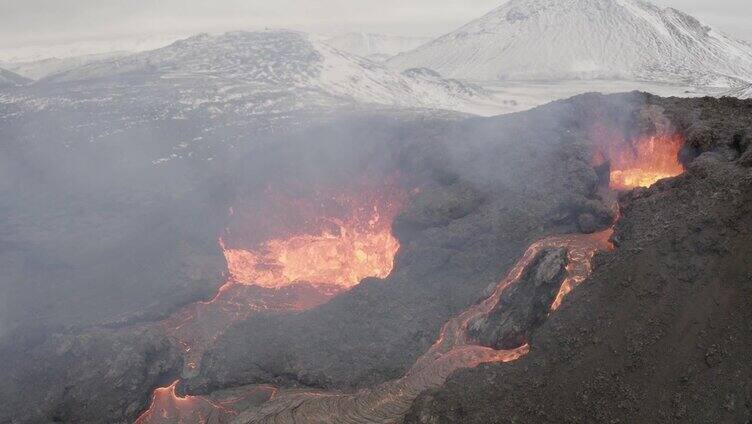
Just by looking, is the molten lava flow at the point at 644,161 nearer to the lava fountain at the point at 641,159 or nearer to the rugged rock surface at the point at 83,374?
the lava fountain at the point at 641,159

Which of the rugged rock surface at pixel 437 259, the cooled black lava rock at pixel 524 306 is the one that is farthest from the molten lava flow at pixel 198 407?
the cooled black lava rock at pixel 524 306

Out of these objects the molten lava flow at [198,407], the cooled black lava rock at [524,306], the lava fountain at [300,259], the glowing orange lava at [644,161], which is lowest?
the molten lava flow at [198,407]

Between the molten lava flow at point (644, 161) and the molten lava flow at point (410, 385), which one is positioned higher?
the molten lava flow at point (644, 161)

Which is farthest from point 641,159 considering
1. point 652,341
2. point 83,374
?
point 83,374

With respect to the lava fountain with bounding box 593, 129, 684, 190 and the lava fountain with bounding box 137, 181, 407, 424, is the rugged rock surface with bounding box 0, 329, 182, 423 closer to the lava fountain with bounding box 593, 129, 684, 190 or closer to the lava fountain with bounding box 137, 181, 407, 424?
the lava fountain with bounding box 137, 181, 407, 424

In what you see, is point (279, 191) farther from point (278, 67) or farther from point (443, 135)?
point (278, 67)
